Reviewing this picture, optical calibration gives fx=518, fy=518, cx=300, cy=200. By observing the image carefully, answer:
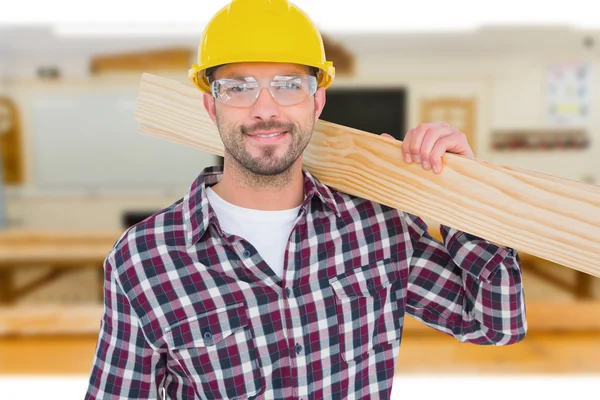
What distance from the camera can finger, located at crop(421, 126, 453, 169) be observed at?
80 centimetres

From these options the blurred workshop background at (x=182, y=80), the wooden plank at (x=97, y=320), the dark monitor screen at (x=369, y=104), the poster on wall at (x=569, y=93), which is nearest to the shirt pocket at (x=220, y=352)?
the wooden plank at (x=97, y=320)

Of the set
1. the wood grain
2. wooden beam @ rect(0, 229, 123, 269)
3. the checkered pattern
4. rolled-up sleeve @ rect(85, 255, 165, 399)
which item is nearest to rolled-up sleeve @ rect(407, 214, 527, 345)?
the checkered pattern

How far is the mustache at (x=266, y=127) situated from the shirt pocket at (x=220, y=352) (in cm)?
31

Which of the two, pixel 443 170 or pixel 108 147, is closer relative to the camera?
pixel 443 170

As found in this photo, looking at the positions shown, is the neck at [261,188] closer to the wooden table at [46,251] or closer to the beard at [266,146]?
the beard at [266,146]

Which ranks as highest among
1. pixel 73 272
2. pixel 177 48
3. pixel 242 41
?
pixel 177 48

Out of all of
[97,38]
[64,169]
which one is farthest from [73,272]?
[97,38]

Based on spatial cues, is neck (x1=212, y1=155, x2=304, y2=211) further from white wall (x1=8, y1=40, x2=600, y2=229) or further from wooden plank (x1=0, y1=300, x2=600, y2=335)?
white wall (x1=8, y1=40, x2=600, y2=229)

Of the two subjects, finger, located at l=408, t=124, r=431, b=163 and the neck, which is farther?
the neck

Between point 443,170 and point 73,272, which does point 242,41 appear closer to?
point 443,170

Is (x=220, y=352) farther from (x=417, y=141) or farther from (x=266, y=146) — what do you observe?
(x=417, y=141)

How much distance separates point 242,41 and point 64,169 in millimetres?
6670

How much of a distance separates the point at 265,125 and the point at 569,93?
22.1ft

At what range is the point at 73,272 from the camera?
5.95 metres
